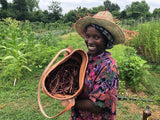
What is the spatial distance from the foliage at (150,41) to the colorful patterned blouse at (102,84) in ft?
14.3

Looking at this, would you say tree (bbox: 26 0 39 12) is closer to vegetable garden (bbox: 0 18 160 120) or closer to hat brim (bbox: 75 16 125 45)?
vegetable garden (bbox: 0 18 160 120)

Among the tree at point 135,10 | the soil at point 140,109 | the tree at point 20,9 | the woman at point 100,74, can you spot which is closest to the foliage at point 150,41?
the tree at point 135,10

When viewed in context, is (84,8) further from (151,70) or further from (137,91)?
(151,70)

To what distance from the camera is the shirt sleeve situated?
3.18 ft

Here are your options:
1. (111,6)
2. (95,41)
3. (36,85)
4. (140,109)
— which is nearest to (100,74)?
(95,41)

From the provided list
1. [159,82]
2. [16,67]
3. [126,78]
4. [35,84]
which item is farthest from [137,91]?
[16,67]

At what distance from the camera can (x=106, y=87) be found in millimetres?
966

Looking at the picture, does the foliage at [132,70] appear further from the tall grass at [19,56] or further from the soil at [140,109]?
the tall grass at [19,56]

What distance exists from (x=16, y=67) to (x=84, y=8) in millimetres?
3182

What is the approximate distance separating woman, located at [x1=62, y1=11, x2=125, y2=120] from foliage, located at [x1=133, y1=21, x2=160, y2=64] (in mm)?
4263

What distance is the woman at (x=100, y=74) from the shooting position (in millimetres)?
982

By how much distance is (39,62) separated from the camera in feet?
15.8

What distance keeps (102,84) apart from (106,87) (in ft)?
0.11

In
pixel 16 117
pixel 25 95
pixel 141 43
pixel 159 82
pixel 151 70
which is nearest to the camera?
pixel 16 117
